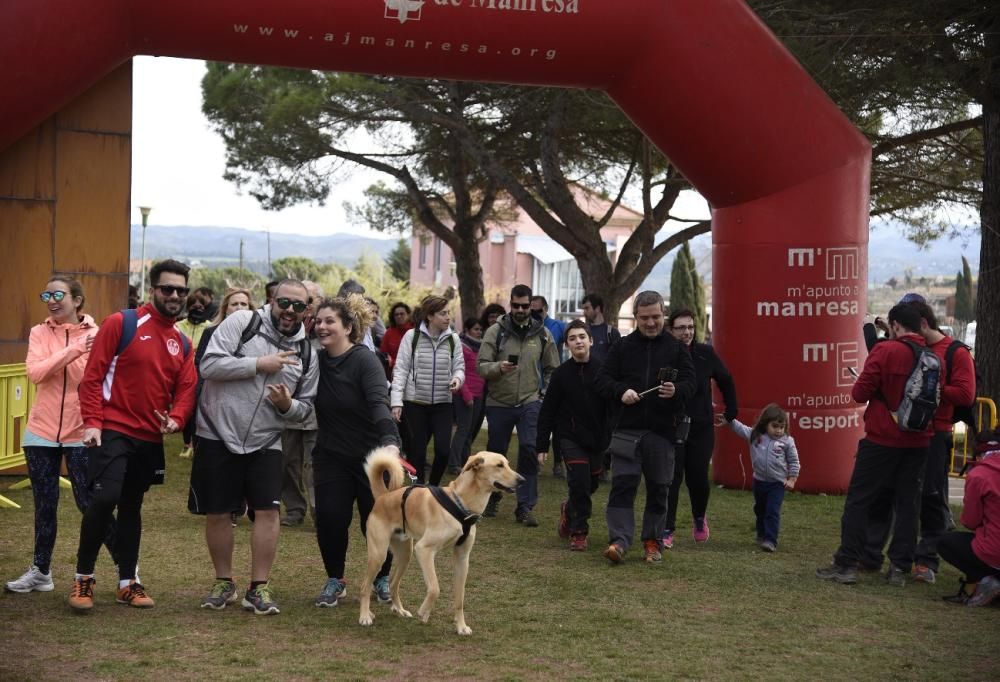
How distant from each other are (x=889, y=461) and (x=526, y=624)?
2885mm

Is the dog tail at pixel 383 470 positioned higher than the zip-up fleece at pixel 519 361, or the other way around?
the zip-up fleece at pixel 519 361

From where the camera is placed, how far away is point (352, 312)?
23.1 ft

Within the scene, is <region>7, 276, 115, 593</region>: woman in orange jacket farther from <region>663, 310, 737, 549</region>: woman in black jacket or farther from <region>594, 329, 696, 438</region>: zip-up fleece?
<region>663, 310, 737, 549</region>: woman in black jacket

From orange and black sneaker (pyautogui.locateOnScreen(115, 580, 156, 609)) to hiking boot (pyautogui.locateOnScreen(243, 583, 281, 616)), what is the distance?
1.75 feet

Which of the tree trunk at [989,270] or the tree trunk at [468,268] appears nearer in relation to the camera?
the tree trunk at [989,270]

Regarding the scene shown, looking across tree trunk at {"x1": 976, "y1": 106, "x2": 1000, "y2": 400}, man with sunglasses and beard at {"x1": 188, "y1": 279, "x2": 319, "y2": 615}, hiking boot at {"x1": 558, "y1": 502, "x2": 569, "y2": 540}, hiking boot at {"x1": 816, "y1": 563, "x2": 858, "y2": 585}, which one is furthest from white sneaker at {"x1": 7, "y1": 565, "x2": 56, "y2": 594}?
tree trunk at {"x1": 976, "y1": 106, "x2": 1000, "y2": 400}

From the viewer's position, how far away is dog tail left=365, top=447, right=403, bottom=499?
6.54m

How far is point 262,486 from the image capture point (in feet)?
21.8

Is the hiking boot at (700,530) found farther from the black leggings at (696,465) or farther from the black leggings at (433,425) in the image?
the black leggings at (433,425)

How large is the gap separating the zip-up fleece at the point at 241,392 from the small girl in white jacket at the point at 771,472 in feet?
13.0

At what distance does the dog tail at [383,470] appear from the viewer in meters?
6.54

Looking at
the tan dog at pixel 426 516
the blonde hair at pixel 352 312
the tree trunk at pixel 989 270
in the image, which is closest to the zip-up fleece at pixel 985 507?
the tan dog at pixel 426 516

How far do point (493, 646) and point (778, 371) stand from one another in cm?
635

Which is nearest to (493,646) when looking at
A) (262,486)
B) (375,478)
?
(375,478)
